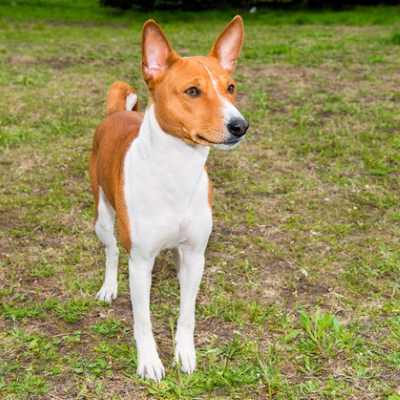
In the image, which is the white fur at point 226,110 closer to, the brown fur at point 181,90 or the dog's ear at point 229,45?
the brown fur at point 181,90

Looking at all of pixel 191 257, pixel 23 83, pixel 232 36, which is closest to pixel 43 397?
pixel 191 257

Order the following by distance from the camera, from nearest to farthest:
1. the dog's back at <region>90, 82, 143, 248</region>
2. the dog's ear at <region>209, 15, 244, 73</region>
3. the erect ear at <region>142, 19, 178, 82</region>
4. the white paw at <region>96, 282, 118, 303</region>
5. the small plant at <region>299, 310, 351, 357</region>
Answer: the erect ear at <region>142, 19, 178, 82</region> → the dog's ear at <region>209, 15, 244, 73</region> → the dog's back at <region>90, 82, 143, 248</region> → the small plant at <region>299, 310, 351, 357</region> → the white paw at <region>96, 282, 118, 303</region>

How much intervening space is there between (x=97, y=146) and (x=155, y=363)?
1714 millimetres

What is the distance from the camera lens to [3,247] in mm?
5402

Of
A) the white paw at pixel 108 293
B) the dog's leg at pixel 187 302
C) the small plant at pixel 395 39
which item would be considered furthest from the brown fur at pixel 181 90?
the small plant at pixel 395 39

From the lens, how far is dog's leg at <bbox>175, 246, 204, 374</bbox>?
12.4 feet

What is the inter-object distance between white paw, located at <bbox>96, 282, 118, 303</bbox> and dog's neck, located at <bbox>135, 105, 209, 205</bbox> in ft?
4.83

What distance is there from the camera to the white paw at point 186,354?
3.89 m

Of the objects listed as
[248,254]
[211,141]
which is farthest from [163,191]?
[248,254]

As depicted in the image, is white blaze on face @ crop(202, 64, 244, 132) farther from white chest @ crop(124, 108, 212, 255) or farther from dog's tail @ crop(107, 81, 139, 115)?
dog's tail @ crop(107, 81, 139, 115)

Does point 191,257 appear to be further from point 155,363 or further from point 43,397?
point 43,397

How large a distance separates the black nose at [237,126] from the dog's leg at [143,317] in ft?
3.28

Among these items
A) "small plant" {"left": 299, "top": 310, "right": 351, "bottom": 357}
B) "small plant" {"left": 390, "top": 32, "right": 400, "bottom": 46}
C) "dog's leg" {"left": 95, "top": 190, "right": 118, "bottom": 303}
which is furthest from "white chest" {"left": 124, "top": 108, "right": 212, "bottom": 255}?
"small plant" {"left": 390, "top": 32, "right": 400, "bottom": 46}

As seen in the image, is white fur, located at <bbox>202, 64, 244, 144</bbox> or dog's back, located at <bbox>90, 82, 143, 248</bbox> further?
dog's back, located at <bbox>90, 82, 143, 248</bbox>
